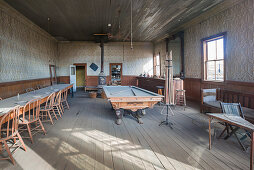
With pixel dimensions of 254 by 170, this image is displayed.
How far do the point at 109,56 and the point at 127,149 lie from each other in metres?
10.2

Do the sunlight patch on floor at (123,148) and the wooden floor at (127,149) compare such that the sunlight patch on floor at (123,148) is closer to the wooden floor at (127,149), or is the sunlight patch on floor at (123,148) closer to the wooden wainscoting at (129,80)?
the wooden floor at (127,149)

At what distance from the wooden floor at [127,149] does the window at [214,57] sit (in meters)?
2.70

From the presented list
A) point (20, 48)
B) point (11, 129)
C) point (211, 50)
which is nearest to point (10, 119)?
point (11, 129)

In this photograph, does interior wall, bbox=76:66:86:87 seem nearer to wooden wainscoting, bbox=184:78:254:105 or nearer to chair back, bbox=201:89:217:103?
wooden wainscoting, bbox=184:78:254:105

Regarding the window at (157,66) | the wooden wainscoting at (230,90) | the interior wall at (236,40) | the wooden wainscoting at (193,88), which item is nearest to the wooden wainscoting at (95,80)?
the window at (157,66)

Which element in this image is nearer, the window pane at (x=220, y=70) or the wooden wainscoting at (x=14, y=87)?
the wooden wainscoting at (x=14, y=87)

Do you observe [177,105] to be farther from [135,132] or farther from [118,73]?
[118,73]

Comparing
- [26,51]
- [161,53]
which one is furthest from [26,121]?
[161,53]

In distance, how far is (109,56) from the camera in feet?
40.0

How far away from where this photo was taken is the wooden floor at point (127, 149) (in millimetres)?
2256

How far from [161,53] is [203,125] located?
7606 millimetres

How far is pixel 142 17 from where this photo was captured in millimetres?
6547

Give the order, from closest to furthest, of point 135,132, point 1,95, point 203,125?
point 135,132
point 203,125
point 1,95

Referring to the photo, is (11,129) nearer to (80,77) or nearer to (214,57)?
(214,57)
